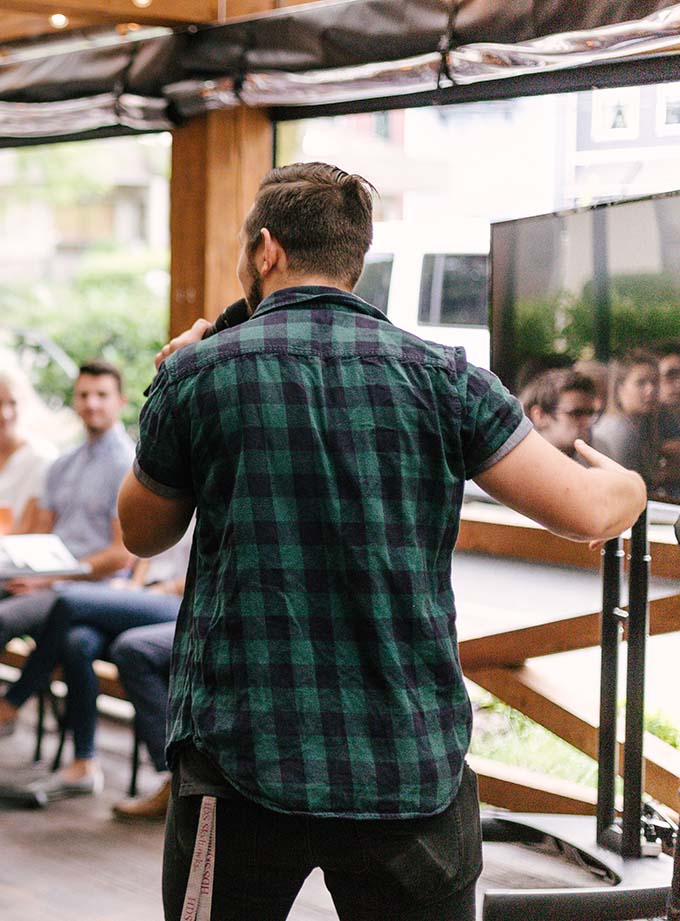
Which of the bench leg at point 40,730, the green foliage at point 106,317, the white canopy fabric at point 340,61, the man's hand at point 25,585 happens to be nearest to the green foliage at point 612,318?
the white canopy fabric at point 340,61

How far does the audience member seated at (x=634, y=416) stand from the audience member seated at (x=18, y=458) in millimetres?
2526

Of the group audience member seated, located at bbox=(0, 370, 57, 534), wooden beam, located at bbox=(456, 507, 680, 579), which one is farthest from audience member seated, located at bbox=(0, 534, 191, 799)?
wooden beam, located at bbox=(456, 507, 680, 579)

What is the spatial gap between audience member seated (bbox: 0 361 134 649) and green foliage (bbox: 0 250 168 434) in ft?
13.4

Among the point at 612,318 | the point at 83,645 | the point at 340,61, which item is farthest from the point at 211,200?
the point at 612,318

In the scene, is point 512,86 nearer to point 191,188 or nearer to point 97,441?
point 191,188

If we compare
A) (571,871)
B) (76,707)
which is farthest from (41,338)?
(571,871)

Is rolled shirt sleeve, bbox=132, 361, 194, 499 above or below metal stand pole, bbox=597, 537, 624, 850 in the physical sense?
above

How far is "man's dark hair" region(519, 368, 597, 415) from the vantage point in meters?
2.62

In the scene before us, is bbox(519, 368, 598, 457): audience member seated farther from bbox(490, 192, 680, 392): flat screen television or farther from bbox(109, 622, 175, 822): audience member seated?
bbox(109, 622, 175, 822): audience member seated

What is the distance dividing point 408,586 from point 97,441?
3.05m

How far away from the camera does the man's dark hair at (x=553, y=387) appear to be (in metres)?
2.62

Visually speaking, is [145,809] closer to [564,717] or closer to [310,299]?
[564,717]

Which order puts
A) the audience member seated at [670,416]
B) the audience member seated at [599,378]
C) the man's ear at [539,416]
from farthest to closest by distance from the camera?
the man's ear at [539,416], the audience member seated at [599,378], the audience member seated at [670,416]

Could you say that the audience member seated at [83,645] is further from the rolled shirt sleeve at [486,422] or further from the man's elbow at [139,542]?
the rolled shirt sleeve at [486,422]
